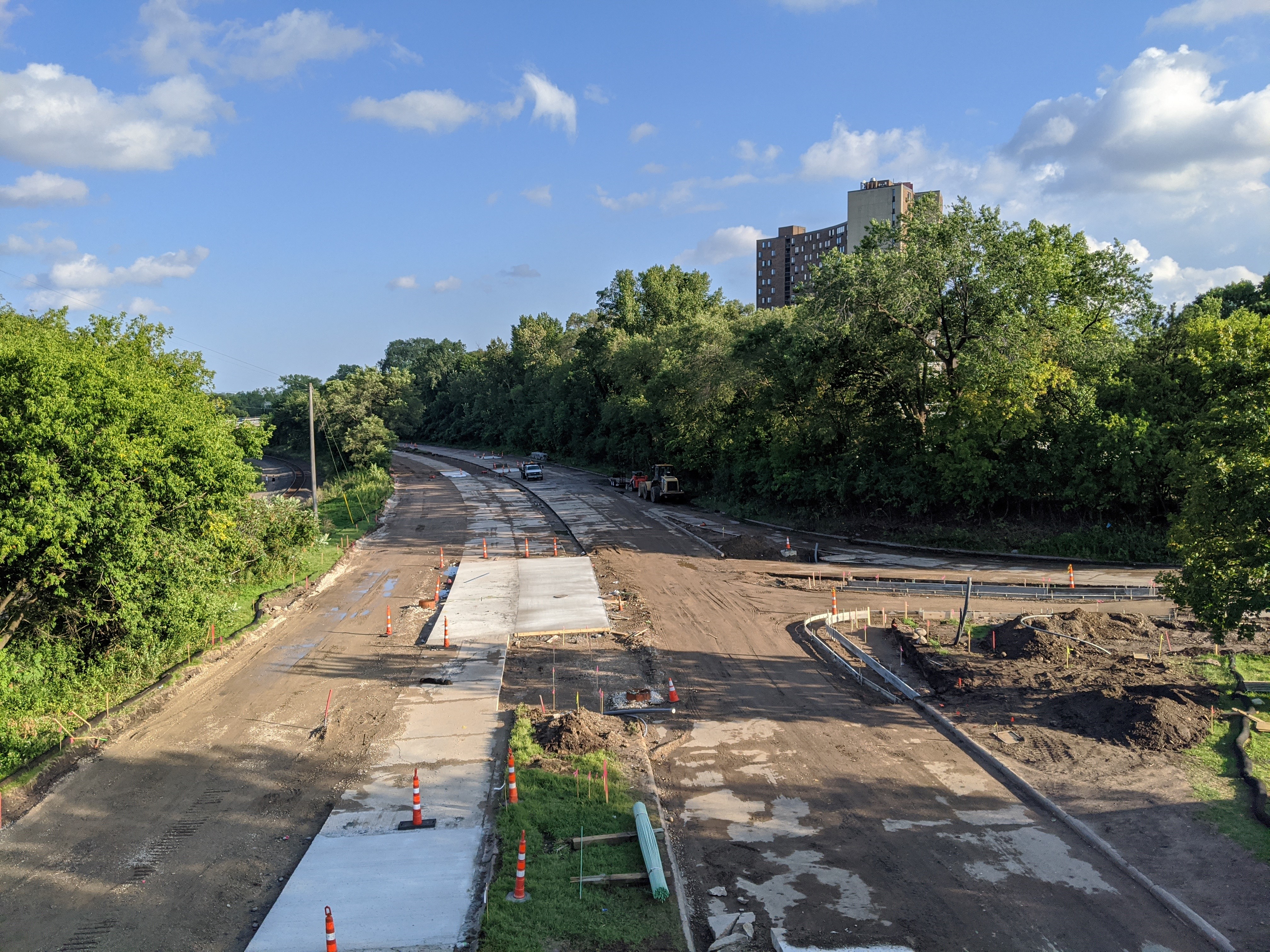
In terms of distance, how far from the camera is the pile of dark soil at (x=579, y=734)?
13883 mm

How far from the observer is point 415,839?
11289 millimetres

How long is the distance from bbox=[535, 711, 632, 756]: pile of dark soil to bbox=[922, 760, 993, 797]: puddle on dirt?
5198 millimetres

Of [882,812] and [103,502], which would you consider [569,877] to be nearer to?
[882,812]

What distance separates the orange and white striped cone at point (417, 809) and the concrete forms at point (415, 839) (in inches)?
8.7

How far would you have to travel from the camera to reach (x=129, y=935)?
9.36 meters

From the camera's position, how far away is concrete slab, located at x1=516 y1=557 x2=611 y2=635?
21703 millimetres

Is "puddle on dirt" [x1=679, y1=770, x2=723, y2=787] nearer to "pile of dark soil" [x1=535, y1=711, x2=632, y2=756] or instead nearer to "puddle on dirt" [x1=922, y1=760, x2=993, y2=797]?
"pile of dark soil" [x1=535, y1=711, x2=632, y2=756]

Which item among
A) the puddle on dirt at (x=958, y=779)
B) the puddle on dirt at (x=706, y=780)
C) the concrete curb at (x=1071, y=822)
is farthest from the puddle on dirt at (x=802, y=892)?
the concrete curb at (x=1071, y=822)

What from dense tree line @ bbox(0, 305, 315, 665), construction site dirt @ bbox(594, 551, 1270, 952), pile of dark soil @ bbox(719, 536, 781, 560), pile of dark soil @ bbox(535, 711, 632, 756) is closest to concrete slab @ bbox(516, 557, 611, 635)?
construction site dirt @ bbox(594, 551, 1270, 952)

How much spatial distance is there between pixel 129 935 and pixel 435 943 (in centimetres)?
368

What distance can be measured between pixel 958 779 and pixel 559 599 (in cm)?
1399

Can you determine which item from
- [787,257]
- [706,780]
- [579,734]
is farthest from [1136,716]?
[787,257]

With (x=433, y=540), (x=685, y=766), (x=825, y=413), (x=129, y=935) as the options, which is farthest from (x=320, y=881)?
(x=825, y=413)

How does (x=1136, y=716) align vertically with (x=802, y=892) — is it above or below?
above
